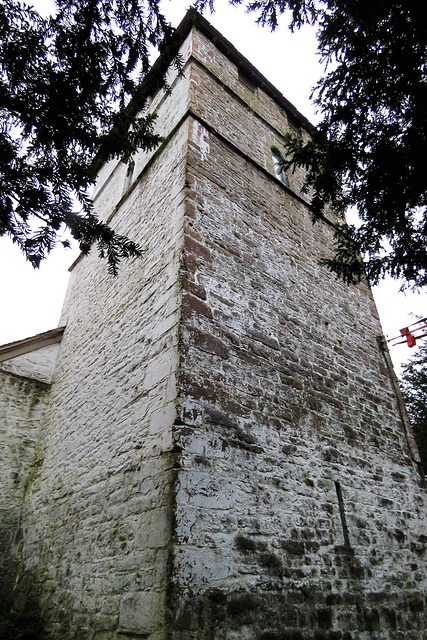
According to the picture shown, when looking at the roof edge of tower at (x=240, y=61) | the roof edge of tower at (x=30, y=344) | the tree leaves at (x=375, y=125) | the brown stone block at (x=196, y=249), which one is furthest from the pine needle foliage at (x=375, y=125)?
the roof edge of tower at (x=30, y=344)

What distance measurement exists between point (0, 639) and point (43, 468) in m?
2.30

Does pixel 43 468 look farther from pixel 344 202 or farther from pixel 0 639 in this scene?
pixel 344 202

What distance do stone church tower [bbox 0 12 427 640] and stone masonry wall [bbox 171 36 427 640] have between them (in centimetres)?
2

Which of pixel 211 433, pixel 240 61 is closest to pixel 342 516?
pixel 211 433

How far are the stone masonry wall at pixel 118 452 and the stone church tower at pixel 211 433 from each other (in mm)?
29

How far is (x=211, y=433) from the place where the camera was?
142 inches

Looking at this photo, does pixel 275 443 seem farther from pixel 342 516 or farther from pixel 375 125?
pixel 375 125

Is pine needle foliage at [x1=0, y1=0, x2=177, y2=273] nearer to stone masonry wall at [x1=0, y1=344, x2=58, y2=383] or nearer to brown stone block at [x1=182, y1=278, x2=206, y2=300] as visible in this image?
brown stone block at [x1=182, y1=278, x2=206, y2=300]

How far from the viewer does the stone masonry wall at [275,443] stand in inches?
127

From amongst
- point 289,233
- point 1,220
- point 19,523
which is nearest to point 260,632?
point 1,220

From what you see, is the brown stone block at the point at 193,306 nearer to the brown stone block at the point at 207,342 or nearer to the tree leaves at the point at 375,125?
the brown stone block at the point at 207,342

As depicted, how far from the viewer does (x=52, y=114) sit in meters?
2.75

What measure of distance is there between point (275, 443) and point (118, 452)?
1.73 m

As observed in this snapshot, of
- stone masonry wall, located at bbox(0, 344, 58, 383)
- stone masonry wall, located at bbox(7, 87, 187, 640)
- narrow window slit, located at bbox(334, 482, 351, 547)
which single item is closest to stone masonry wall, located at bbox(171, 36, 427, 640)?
narrow window slit, located at bbox(334, 482, 351, 547)
